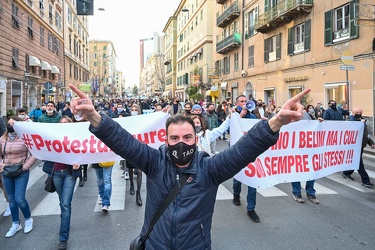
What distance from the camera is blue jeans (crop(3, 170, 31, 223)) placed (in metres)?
4.55

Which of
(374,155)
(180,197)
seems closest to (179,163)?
(180,197)

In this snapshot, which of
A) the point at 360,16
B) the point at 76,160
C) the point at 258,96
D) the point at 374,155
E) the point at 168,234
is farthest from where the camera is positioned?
the point at 258,96

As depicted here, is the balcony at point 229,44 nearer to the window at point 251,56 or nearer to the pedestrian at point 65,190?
the window at point 251,56

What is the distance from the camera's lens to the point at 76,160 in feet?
15.8

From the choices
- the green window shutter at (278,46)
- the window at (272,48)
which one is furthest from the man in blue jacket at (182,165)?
the window at (272,48)

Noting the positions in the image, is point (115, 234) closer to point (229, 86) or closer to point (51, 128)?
point (51, 128)

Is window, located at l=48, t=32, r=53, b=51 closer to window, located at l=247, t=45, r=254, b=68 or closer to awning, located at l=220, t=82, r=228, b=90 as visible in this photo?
awning, located at l=220, t=82, r=228, b=90

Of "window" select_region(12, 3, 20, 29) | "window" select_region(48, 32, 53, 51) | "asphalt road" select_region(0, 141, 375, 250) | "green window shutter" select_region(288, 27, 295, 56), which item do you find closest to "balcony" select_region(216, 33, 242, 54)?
"green window shutter" select_region(288, 27, 295, 56)

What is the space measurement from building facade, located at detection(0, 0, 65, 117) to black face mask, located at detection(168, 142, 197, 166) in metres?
18.7

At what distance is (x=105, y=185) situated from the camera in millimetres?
5457

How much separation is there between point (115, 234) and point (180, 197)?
2.87m

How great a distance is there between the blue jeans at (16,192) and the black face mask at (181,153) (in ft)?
11.4

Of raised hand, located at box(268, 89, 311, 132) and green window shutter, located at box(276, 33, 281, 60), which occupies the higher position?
green window shutter, located at box(276, 33, 281, 60)

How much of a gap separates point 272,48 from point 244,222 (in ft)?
70.8
